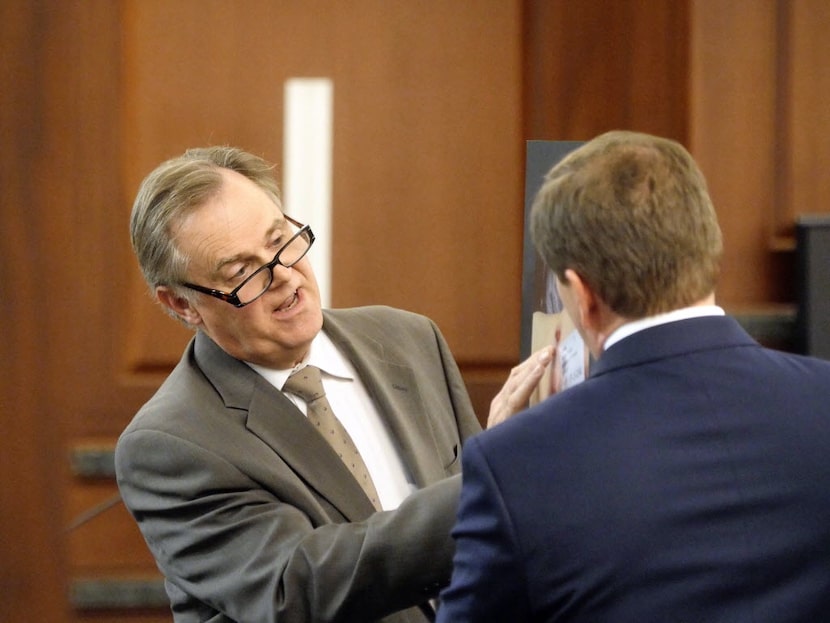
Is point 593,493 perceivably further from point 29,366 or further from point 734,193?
point 29,366

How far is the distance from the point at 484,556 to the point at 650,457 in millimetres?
160

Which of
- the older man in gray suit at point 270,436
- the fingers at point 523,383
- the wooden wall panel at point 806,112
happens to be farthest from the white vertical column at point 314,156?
the fingers at point 523,383

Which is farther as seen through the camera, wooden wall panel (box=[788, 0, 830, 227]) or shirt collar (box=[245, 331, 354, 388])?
wooden wall panel (box=[788, 0, 830, 227])

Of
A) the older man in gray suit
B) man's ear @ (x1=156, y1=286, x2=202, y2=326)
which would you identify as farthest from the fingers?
man's ear @ (x1=156, y1=286, x2=202, y2=326)

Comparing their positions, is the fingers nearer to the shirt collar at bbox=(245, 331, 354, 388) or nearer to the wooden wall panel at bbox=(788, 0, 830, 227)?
the shirt collar at bbox=(245, 331, 354, 388)

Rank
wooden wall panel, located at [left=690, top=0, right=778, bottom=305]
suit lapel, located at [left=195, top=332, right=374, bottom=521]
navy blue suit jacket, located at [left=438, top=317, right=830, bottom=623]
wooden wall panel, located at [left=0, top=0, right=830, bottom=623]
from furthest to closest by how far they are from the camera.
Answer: wooden wall panel, located at [left=0, top=0, right=830, bottom=623] < wooden wall panel, located at [left=690, top=0, right=778, bottom=305] < suit lapel, located at [left=195, top=332, right=374, bottom=521] < navy blue suit jacket, located at [left=438, top=317, right=830, bottom=623]

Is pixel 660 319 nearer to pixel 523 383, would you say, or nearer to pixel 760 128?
pixel 523 383

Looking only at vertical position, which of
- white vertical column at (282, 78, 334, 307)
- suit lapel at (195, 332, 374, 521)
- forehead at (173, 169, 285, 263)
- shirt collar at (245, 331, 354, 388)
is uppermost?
white vertical column at (282, 78, 334, 307)

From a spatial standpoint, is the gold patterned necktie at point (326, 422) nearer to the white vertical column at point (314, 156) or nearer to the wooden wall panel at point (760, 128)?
the white vertical column at point (314, 156)

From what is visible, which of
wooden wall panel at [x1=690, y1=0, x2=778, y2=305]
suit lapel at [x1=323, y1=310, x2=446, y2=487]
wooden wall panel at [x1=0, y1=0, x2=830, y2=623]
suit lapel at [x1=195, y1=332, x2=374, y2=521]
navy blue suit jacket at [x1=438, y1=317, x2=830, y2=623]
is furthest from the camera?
wooden wall panel at [x1=0, y1=0, x2=830, y2=623]

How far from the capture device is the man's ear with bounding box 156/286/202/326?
165cm

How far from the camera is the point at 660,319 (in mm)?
1023

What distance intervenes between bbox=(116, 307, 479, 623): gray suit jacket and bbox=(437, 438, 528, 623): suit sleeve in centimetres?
34

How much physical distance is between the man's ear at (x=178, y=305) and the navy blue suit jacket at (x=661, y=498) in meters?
0.73
